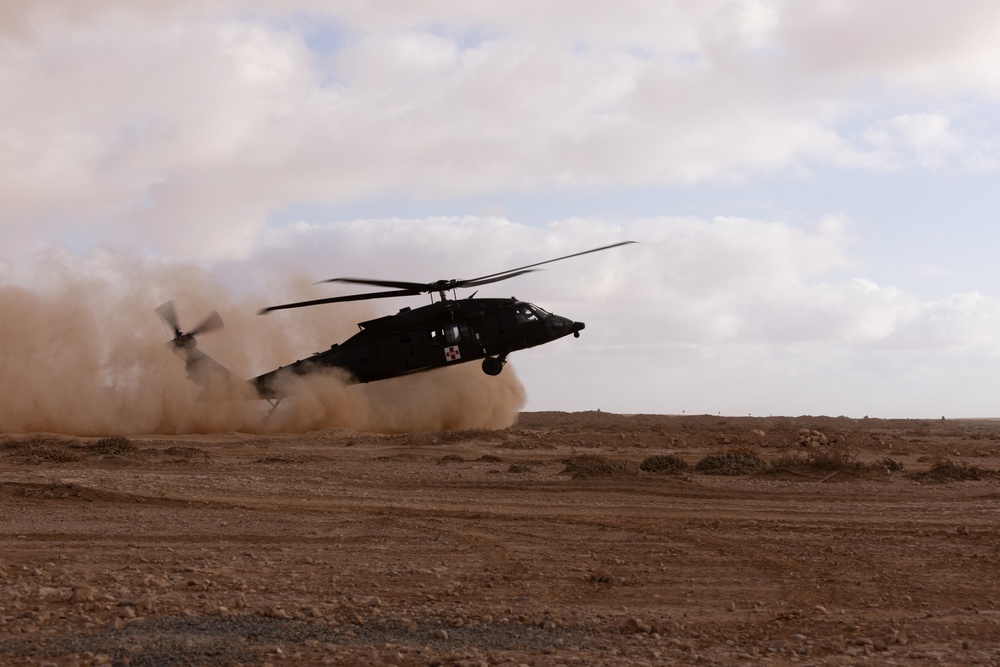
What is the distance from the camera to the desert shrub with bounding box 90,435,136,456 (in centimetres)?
2236

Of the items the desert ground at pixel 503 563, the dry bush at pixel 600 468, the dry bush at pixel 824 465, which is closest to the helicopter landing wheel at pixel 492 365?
the desert ground at pixel 503 563

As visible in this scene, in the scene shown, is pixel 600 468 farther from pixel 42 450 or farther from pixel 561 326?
pixel 42 450

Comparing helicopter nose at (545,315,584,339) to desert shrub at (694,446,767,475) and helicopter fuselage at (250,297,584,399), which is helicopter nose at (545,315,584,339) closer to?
helicopter fuselage at (250,297,584,399)

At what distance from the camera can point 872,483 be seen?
1634cm

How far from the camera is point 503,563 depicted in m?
9.95

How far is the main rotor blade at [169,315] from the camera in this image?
33.9 meters

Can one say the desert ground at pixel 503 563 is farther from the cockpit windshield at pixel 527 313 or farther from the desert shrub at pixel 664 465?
the cockpit windshield at pixel 527 313

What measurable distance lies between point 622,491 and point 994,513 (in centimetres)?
527

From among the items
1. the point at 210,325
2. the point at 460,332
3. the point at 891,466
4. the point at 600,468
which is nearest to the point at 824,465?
the point at 891,466

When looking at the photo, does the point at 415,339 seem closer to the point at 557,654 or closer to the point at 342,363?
the point at 342,363

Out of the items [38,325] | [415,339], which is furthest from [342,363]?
[38,325]

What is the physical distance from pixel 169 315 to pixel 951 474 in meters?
25.8

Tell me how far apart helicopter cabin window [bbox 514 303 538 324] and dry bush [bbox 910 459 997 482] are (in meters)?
13.4

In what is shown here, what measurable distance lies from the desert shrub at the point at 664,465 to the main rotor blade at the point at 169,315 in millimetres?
20904
